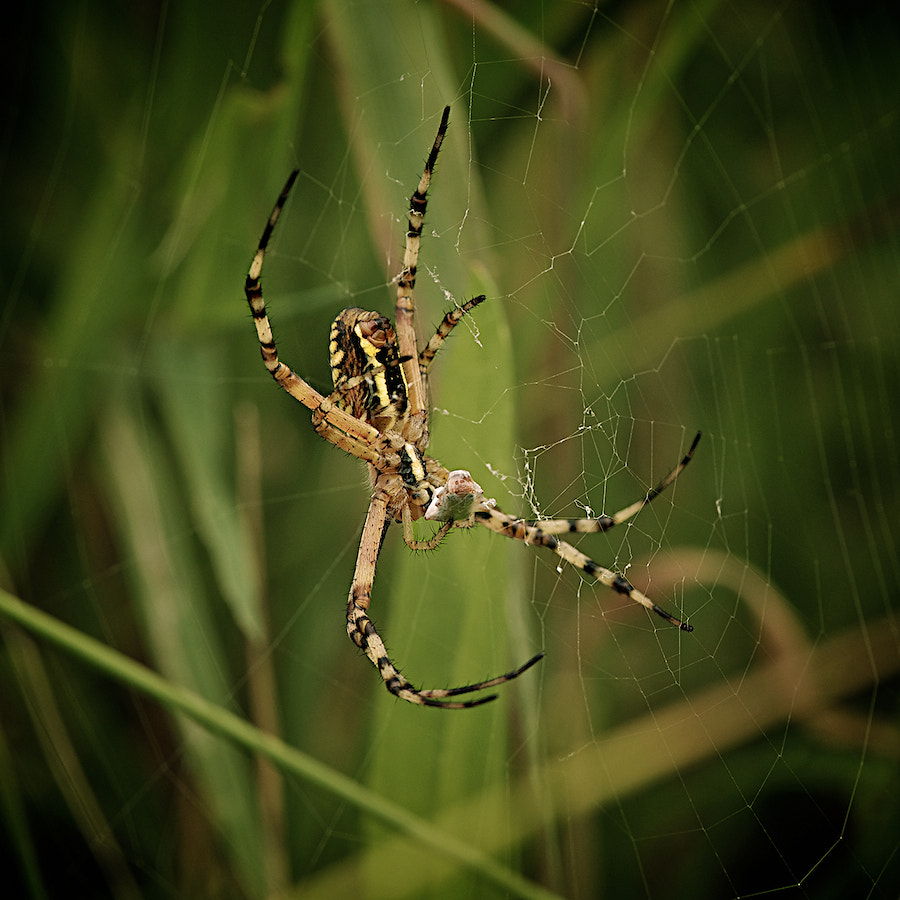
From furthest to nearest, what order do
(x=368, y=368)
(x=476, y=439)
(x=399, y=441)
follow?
1. (x=399, y=441)
2. (x=368, y=368)
3. (x=476, y=439)

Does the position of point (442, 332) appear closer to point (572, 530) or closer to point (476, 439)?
point (476, 439)

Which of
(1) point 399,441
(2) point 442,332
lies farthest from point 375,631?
(2) point 442,332

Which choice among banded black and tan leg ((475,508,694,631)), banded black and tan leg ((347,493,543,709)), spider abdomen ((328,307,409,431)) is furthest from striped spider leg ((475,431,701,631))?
spider abdomen ((328,307,409,431))

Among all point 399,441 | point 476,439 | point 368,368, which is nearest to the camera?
point 476,439

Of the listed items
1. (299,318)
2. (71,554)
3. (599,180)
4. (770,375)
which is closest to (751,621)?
(770,375)

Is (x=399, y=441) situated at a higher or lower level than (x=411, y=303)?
lower

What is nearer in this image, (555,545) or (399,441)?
(555,545)

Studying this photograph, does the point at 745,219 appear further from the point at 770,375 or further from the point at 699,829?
the point at 699,829

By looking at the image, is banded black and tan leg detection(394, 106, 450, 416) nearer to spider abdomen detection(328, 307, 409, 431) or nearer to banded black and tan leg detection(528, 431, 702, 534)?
spider abdomen detection(328, 307, 409, 431)
